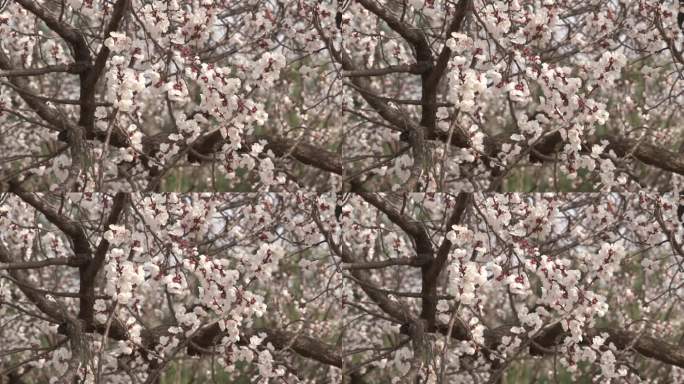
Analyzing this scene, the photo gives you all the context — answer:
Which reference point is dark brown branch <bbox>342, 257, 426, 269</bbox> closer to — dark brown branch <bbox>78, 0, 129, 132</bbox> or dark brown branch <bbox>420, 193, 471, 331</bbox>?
dark brown branch <bbox>420, 193, 471, 331</bbox>

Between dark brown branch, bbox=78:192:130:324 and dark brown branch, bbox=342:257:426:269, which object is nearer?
dark brown branch, bbox=78:192:130:324

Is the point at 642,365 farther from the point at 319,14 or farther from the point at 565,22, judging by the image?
the point at 319,14

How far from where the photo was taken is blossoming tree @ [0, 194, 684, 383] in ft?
11.1

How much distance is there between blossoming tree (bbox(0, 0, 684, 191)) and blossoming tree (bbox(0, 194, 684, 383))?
0.09 metres

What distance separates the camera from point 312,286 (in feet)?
11.5

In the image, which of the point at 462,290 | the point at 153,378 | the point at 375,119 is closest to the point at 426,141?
the point at 375,119

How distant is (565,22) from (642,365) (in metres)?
1.24

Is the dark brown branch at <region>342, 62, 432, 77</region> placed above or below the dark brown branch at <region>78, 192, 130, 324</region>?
above

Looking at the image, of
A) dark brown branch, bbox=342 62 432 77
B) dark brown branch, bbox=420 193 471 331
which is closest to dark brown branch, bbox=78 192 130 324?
dark brown branch, bbox=342 62 432 77

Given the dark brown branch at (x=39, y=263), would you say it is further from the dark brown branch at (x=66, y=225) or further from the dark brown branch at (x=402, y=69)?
the dark brown branch at (x=402, y=69)

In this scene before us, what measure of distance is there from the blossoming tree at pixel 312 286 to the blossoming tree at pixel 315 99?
0.09 m

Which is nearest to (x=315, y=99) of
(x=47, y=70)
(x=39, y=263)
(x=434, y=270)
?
(x=434, y=270)

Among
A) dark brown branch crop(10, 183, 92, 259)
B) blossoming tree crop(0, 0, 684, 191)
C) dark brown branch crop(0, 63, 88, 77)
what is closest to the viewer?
dark brown branch crop(0, 63, 88, 77)

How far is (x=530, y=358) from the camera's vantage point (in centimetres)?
360
